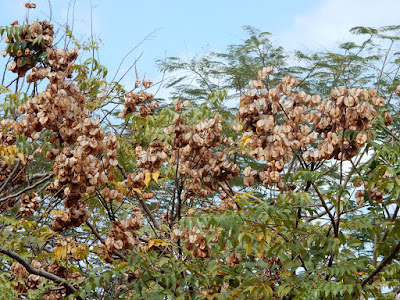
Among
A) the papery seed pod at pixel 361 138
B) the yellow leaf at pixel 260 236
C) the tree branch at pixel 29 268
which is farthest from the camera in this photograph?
the tree branch at pixel 29 268

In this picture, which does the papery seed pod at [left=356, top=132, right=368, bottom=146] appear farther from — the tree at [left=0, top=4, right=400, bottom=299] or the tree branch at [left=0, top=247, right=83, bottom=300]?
Answer: the tree branch at [left=0, top=247, right=83, bottom=300]

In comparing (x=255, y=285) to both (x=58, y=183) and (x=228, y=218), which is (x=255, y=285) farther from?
(x=58, y=183)

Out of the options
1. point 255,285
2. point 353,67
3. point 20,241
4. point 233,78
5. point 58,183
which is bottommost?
point 255,285

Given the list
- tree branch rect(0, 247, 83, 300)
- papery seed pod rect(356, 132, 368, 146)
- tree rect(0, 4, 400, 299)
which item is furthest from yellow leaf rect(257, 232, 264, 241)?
tree branch rect(0, 247, 83, 300)

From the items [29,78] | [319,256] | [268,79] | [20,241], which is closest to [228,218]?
[319,256]

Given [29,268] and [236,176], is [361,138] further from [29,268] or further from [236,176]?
[29,268]

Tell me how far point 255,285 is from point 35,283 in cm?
225

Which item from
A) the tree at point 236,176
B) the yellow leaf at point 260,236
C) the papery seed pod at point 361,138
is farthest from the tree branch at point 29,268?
the papery seed pod at point 361,138

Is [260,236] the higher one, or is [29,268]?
[29,268]

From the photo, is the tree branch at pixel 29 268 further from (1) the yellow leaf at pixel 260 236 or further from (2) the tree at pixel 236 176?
(1) the yellow leaf at pixel 260 236

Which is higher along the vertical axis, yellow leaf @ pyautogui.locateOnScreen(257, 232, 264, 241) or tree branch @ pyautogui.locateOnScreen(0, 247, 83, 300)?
tree branch @ pyautogui.locateOnScreen(0, 247, 83, 300)

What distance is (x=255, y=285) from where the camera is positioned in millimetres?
3373

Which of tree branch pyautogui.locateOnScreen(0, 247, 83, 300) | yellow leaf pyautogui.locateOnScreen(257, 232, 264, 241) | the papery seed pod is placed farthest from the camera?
tree branch pyautogui.locateOnScreen(0, 247, 83, 300)

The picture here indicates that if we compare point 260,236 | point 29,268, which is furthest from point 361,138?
point 29,268
